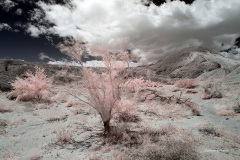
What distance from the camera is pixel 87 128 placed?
33.7 feet

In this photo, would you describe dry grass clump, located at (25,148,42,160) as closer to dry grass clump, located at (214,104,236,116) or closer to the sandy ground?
the sandy ground

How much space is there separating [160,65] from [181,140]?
255 ft

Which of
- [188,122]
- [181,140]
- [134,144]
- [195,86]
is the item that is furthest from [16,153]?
[195,86]

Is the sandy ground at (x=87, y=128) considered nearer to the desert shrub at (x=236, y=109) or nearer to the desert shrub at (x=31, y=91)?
the desert shrub at (x=236, y=109)

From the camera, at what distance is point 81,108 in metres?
14.6

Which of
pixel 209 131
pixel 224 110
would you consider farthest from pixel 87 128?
pixel 224 110

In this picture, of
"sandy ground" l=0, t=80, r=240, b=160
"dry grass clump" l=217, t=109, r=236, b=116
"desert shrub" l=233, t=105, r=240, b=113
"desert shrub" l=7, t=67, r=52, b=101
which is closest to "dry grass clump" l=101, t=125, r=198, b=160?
"sandy ground" l=0, t=80, r=240, b=160

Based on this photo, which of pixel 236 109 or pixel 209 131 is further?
pixel 236 109

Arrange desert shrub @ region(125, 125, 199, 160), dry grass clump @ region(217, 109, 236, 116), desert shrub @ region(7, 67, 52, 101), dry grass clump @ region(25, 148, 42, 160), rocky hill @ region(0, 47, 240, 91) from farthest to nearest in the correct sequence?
rocky hill @ region(0, 47, 240, 91), desert shrub @ region(7, 67, 52, 101), dry grass clump @ region(217, 109, 236, 116), dry grass clump @ region(25, 148, 42, 160), desert shrub @ region(125, 125, 199, 160)

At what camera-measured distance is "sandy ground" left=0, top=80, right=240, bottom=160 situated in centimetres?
766

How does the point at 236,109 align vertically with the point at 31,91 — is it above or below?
below

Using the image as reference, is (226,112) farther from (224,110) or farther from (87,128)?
(87,128)

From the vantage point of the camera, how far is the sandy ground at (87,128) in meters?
7.66

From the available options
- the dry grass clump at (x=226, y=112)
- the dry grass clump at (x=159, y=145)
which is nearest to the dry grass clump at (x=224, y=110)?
the dry grass clump at (x=226, y=112)
